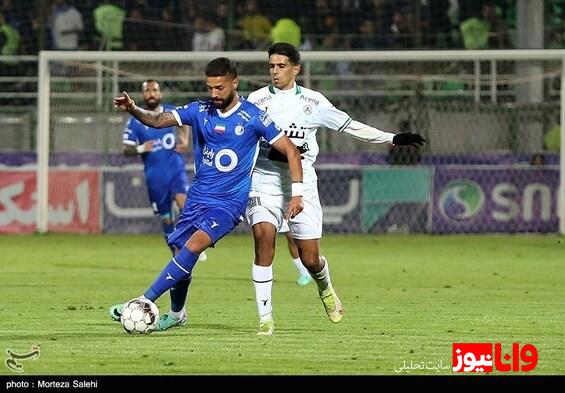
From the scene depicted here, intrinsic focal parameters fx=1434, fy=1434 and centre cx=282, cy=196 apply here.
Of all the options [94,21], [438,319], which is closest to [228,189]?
[438,319]

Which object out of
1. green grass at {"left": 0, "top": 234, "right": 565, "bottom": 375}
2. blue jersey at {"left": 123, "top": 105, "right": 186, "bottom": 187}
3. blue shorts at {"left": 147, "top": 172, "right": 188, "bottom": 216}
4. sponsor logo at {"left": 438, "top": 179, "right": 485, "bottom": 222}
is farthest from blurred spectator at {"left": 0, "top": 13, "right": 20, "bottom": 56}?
blue shorts at {"left": 147, "top": 172, "right": 188, "bottom": 216}

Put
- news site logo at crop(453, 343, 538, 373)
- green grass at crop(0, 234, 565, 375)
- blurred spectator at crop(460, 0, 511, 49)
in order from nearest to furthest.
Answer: news site logo at crop(453, 343, 538, 373), green grass at crop(0, 234, 565, 375), blurred spectator at crop(460, 0, 511, 49)

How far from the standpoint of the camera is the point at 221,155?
10258 mm

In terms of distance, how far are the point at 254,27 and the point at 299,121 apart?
52.3 feet

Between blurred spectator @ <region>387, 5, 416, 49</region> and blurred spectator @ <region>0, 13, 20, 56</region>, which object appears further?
blurred spectator @ <region>0, 13, 20, 56</region>

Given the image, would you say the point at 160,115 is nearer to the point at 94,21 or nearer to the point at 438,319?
the point at 438,319

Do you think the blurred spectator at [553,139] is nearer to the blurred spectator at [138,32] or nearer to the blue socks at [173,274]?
the blurred spectator at [138,32]

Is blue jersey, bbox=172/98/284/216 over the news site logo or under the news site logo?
over

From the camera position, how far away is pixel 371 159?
2369 centimetres

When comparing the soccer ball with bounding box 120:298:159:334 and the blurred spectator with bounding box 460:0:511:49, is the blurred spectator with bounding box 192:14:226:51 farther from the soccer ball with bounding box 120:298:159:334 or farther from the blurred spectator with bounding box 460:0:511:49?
the soccer ball with bounding box 120:298:159:334

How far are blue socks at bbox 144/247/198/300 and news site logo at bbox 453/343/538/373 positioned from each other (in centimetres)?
199

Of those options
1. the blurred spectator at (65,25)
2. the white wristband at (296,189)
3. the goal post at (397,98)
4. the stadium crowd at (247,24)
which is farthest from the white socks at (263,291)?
the blurred spectator at (65,25)

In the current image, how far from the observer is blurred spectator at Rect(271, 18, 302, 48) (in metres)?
26.0

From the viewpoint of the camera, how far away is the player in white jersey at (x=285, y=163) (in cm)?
1053
